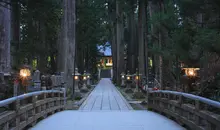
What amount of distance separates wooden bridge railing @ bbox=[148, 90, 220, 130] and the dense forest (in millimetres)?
902

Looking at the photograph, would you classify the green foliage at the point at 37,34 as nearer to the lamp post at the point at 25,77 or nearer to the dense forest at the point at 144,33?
the dense forest at the point at 144,33

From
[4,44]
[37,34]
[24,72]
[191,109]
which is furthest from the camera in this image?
[37,34]

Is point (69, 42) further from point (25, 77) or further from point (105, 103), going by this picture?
point (25, 77)

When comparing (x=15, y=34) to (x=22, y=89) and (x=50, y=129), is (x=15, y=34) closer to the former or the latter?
(x=22, y=89)

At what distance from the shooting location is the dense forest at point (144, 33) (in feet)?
28.4

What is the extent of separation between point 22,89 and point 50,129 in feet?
18.6

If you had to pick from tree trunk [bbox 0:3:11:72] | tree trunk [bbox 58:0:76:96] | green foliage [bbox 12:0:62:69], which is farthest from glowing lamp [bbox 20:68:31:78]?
green foliage [bbox 12:0:62:69]

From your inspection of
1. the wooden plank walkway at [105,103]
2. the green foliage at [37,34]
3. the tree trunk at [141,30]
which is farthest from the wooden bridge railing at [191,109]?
the green foliage at [37,34]

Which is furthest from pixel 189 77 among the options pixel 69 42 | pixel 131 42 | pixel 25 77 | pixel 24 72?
pixel 131 42

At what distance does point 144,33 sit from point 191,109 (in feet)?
59.7

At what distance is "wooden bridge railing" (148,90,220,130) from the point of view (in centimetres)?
554

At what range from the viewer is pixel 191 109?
686 centimetres

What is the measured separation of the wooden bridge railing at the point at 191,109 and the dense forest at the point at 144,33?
902 millimetres

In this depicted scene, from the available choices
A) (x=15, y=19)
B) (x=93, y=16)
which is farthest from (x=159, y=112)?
(x=93, y=16)
